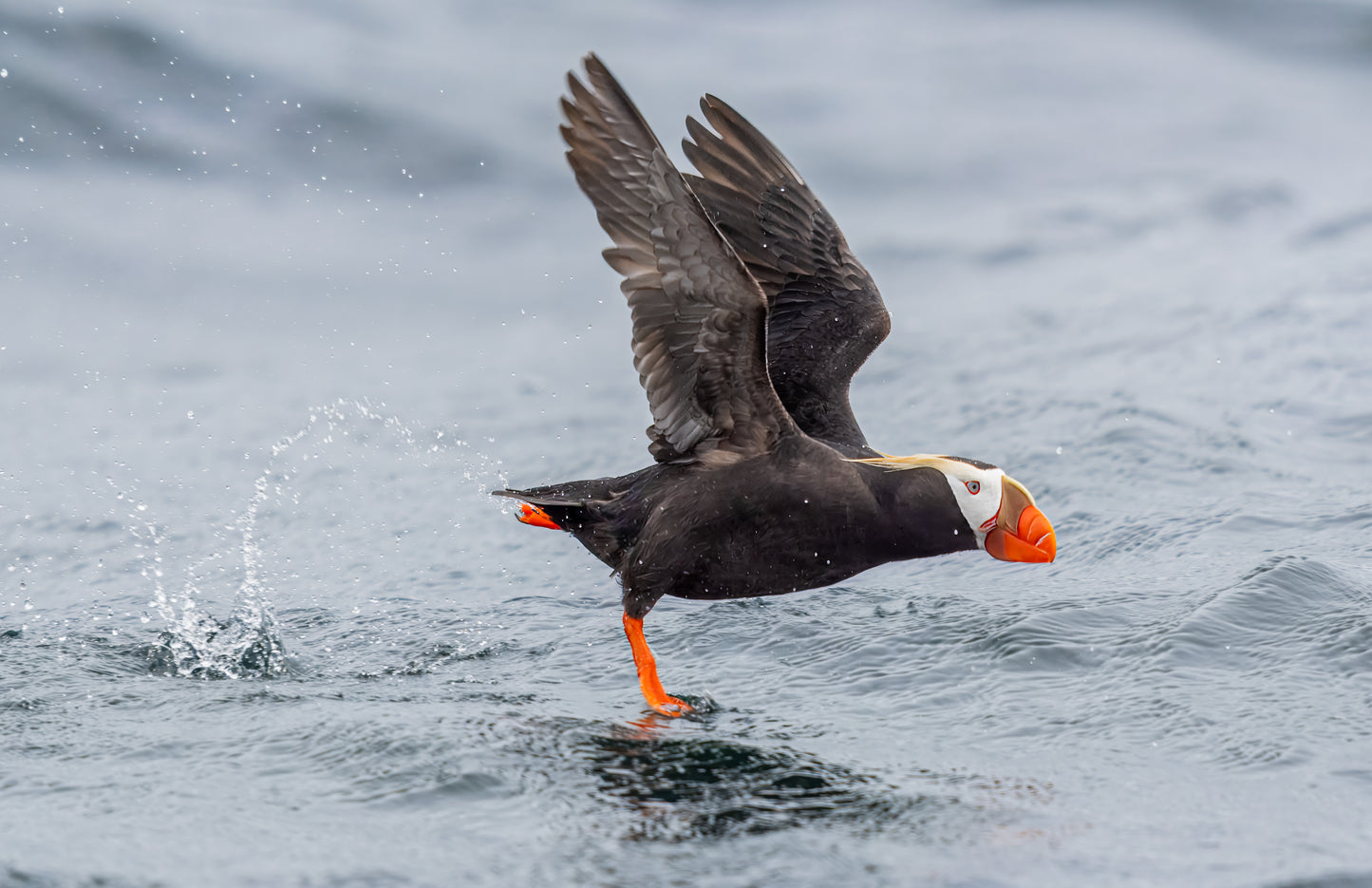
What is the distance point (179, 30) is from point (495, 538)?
6269mm

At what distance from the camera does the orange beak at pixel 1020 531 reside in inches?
182

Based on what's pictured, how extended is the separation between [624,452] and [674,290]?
389cm

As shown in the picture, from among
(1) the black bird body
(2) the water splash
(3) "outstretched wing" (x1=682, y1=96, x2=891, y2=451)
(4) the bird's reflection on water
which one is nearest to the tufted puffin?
(1) the black bird body

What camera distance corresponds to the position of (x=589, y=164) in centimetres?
412

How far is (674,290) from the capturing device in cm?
432

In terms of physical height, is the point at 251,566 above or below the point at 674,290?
below

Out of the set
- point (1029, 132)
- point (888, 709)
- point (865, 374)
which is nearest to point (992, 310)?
point (865, 374)

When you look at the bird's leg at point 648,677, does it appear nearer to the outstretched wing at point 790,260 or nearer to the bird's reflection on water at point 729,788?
the bird's reflection on water at point 729,788

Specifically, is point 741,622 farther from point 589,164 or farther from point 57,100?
point 57,100

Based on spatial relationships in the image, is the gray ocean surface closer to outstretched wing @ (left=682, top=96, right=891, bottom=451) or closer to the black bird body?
the black bird body

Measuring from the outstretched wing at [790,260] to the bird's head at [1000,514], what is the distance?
109cm

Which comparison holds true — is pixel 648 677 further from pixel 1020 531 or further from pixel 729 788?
pixel 1020 531

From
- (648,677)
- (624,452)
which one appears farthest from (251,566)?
(648,677)

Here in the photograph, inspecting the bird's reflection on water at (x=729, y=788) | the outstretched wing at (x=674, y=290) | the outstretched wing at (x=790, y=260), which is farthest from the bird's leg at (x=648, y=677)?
the outstretched wing at (x=790, y=260)
